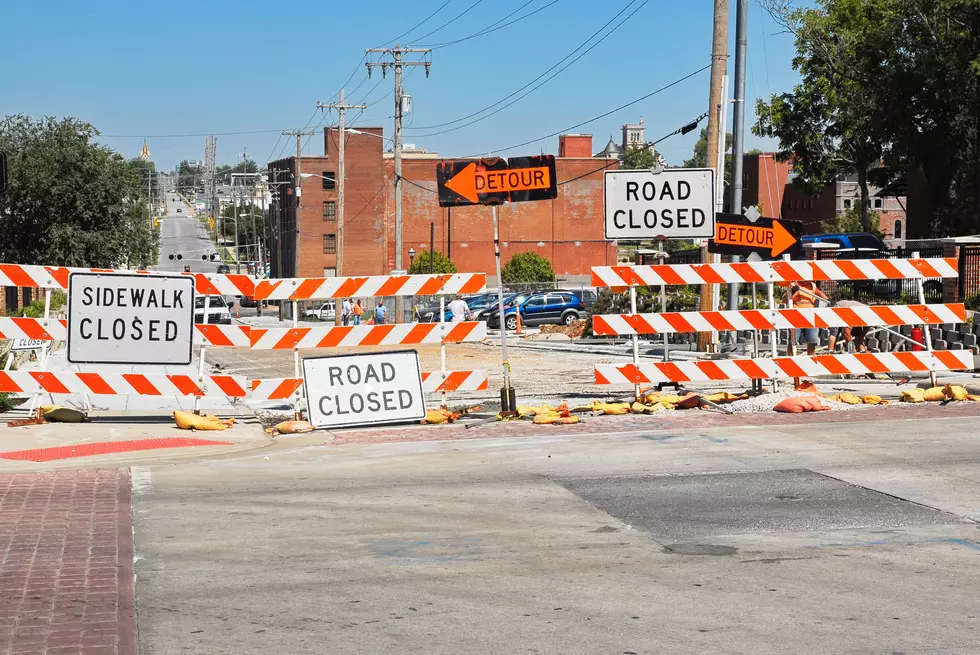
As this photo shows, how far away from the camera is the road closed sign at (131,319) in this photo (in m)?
12.9

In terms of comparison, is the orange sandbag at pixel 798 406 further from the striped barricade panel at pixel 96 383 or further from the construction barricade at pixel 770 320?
the striped barricade panel at pixel 96 383

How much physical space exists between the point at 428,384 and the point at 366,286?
1.36 m

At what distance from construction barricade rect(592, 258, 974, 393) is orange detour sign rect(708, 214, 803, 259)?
1363mm

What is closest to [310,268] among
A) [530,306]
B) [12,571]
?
[530,306]

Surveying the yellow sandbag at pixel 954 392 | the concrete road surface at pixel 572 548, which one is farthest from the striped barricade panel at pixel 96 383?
the yellow sandbag at pixel 954 392

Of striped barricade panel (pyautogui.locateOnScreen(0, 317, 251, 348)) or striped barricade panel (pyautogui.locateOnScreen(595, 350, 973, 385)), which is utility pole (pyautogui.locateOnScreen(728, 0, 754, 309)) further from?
striped barricade panel (pyautogui.locateOnScreen(0, 317, 251, 348))

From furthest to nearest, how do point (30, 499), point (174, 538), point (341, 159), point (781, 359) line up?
point (341, 159) < point (781, 359) < point (30, 499) < point (174, 538)

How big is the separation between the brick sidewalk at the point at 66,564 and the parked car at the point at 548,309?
40.4m

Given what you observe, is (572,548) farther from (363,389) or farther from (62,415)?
(62,415)

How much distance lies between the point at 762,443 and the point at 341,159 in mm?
45822

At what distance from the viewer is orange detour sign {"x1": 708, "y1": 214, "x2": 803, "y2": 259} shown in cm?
1568

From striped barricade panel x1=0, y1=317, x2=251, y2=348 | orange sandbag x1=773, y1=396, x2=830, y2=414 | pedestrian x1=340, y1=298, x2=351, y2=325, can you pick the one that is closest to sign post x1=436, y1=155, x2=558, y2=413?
striped barricade panel x1=0, y1=317, x2=251, y2=348

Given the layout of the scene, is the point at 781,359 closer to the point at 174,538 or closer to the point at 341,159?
the point at 174,538

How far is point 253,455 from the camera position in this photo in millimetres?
11633
